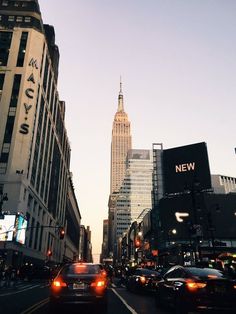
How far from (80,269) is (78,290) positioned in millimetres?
888

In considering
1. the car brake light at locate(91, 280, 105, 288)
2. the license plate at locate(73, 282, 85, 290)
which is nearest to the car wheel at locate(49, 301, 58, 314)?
the license plate at locate(73, 282, 85, 290)

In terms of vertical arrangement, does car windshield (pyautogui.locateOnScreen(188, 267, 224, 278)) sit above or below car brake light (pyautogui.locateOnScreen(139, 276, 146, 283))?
above

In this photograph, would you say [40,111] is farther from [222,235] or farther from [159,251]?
[222,235]

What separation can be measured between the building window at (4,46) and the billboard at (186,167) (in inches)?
1619

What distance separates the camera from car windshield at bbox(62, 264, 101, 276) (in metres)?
9.40

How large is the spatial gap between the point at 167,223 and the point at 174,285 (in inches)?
3107

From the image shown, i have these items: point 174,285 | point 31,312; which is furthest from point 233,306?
point 31,312

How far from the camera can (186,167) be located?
7069 cm

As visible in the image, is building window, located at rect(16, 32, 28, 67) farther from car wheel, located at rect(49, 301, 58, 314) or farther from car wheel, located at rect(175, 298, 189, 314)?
car wheel, located at rect(175, 298, 189, 314)

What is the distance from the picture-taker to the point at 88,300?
881cm

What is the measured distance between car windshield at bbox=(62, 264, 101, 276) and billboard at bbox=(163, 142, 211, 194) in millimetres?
61025

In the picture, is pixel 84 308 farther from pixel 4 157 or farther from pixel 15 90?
pixel 15 90

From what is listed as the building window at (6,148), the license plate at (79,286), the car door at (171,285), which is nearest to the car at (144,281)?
the car door at (171,285)

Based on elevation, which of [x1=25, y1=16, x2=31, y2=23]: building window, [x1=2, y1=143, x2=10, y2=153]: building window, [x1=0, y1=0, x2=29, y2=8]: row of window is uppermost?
[x1=0, y1=0, x2=29, y2=8]: row of window
